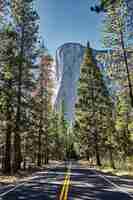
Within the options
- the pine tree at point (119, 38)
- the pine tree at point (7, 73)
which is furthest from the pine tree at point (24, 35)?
the pine tree at point (119, 38)

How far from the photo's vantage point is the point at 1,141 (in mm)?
46812

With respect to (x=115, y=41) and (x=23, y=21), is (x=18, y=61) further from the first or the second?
(x=115, y=41)

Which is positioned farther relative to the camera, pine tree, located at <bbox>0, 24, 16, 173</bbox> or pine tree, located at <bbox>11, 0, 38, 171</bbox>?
pine tree, located at <bbox>11, 0, 38, 171</bbox>

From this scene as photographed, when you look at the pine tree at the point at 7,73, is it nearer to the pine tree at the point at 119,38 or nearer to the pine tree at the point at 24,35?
the pine tree at the point at 24,35

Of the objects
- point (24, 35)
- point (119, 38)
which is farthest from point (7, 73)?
point (119, 38)

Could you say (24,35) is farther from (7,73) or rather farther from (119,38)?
(119,38)

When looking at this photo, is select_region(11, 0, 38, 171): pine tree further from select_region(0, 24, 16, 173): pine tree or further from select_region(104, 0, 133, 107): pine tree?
select_region(104, 0, 133, 107): pine tree

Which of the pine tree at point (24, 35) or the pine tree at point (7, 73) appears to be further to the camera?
the pine tree at point (24, 35)

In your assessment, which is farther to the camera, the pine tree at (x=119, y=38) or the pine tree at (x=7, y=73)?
the pine tree at (x=119, y=38)

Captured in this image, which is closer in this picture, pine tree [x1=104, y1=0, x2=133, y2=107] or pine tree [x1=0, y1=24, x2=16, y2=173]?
pine tree [x1=0, y1=24, x2=16, y2=173]

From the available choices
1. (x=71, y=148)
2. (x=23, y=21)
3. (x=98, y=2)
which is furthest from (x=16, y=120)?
(x=71, y=148)

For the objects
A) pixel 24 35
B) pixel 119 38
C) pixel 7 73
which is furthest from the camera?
pixel 24 35

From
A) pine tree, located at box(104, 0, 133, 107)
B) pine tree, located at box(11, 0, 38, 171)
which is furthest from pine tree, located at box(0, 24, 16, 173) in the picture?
pine tree, located at box(104, 0, 133, 107)

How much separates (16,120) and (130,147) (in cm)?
2655
